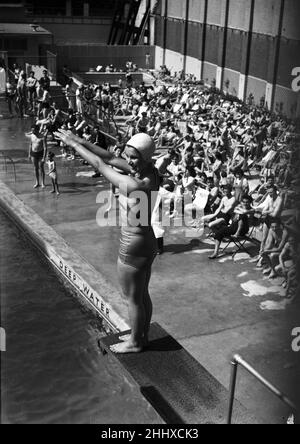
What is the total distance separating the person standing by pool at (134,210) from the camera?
413 cm

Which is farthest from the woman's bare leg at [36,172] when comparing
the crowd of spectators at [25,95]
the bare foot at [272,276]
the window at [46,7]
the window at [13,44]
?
the window at [46,7]

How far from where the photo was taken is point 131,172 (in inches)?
173

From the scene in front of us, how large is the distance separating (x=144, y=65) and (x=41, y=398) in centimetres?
4004

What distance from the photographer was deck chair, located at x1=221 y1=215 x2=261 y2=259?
10.9 m

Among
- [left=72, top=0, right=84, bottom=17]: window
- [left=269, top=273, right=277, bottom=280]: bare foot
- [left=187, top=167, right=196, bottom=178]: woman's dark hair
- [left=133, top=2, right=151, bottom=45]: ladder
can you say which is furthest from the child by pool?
[left=72, top=0, right=84, bottom=17]: window

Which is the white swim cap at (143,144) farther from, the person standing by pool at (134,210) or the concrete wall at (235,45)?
the concrete wall at (235,45)

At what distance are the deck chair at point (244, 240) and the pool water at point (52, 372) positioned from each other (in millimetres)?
8087

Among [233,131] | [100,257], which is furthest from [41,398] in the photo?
[233,131]

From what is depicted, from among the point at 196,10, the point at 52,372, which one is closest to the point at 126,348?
the point at 52,372

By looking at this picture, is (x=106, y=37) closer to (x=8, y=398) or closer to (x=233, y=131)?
(x=233, y=131)

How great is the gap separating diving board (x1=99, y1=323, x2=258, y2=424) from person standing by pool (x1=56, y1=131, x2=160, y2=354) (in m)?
0.18

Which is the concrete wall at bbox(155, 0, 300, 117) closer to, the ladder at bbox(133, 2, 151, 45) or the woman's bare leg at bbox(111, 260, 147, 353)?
the ladder at bbox(133, 2, 151, 45)

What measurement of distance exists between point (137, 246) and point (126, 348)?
1055 millimetres

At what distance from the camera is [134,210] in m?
4.50
